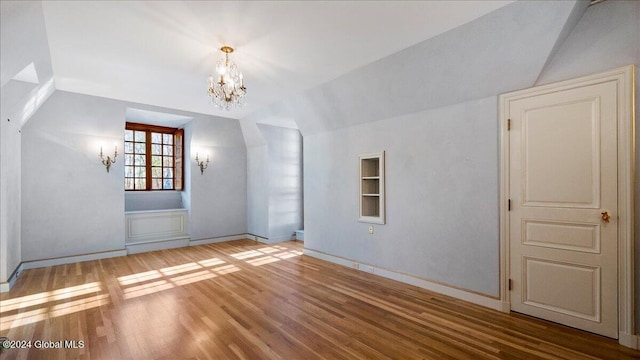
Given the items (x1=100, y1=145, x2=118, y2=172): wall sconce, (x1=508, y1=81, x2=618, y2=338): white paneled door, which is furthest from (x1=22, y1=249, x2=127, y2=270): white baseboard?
(x1=508, y1=81, x2=618, y2=338): white paneled door

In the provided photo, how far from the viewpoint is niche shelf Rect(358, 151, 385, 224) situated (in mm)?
4562

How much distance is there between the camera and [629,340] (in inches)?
94.5

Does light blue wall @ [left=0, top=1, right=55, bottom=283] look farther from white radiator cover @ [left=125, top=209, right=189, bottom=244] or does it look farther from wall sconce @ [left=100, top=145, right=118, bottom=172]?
white radiator cover @ [left=125, top=209, right=189, bottom=244]

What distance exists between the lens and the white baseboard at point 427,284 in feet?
10.6

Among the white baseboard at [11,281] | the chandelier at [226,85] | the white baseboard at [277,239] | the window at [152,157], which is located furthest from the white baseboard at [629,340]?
the window at [152,157]

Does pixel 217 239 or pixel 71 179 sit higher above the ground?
pixel 71 179

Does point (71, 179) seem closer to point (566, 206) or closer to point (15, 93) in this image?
point (15, 93)

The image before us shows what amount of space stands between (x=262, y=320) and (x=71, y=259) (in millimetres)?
4400

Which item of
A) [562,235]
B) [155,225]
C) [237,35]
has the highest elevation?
[237,35]

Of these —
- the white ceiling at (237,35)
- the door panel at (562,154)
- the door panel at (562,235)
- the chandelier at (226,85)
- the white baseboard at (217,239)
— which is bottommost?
the white baseboard at (217,239)

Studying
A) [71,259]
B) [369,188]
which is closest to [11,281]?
[71,259]

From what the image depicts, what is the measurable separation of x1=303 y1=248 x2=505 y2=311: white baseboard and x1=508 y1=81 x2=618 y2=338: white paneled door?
0.25 meters

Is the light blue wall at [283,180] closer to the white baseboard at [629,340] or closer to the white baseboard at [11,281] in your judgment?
the white baseboard at [11,281]

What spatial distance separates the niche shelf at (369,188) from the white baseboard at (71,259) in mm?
4763
